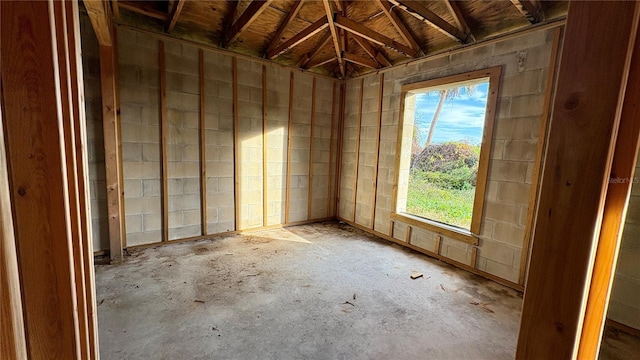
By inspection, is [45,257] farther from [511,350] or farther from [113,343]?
[511,350]

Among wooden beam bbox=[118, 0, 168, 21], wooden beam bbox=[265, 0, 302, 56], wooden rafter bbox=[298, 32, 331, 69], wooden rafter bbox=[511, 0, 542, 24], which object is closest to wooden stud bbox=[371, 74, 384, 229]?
wooden rafter bbox=[298, 32, 331, 69]

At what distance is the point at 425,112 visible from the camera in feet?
23.4

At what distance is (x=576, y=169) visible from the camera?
2.15ft

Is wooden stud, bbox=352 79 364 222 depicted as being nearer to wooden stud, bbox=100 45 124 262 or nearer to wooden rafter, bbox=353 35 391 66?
wooden rafter, bbox=353 35 391 66

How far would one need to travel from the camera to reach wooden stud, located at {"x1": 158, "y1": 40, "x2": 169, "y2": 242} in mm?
3311

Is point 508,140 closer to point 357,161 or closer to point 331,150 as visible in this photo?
point 357,161

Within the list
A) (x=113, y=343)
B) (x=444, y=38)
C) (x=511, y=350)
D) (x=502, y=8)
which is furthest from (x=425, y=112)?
(x=113, y=343)

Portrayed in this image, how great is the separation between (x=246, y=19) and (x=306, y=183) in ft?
8.57

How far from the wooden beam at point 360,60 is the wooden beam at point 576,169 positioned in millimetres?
3475

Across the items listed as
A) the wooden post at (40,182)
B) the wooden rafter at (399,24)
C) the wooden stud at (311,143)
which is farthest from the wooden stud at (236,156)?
the wooden post at (40,182)

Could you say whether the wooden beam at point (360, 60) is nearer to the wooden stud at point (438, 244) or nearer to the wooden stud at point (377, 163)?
the wooden stud at point (377, 163)

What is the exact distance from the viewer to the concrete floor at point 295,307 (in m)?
1.87

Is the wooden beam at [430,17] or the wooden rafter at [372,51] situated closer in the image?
the wooden beam at [430,17]

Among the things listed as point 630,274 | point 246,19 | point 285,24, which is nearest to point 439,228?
point 630,274
